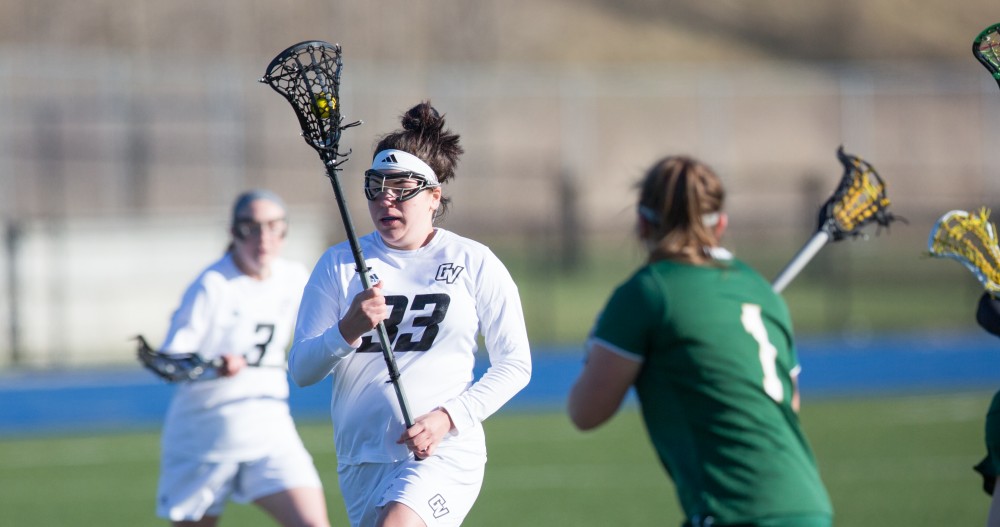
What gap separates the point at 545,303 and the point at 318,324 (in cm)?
1854

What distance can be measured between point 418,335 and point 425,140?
677 mm

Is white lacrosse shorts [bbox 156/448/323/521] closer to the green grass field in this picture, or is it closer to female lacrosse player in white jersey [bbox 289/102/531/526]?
female lacrosse player in white jersey [bbox 289/102/531/526]

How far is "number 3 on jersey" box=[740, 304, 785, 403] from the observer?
155 inches

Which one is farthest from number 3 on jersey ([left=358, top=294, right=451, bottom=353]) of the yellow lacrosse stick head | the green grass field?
the green grass field

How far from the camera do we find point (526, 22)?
145 feet

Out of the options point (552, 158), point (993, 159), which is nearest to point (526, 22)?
point (552, 158)

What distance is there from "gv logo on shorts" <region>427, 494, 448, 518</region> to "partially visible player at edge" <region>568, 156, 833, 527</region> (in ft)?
2.35

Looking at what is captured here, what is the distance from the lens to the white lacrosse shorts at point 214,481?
20.7 ft

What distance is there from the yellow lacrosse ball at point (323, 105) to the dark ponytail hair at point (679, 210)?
1.15m

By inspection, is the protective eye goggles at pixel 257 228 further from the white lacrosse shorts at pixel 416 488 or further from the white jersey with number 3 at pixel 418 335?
the white lacrosse shorts at pixel 416 488

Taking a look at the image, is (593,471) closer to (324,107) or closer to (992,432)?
(992,432)

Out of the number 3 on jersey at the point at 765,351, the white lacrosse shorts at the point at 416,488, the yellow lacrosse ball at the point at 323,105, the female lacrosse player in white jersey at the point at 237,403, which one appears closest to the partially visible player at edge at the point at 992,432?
the number 3 on jersey at the point at 765,351

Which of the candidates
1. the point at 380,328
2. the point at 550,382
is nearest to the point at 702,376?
the point at 380,328

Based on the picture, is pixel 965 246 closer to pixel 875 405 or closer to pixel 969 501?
pixel 969 501
